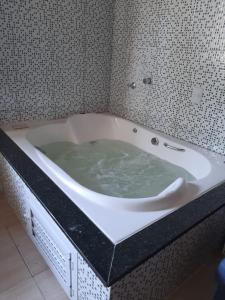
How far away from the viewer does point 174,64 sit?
196 centimetres

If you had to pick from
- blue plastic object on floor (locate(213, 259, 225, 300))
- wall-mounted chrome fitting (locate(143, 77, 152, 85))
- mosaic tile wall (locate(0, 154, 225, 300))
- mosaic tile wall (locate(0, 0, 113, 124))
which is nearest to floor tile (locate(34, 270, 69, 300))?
mosaic tile wall (locate(0, 154, 225, 300))

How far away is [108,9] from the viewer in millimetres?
2322

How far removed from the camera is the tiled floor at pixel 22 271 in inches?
51.8

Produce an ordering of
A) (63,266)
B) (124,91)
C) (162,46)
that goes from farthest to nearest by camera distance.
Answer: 1. (124,91)
2. (162,46)
3. (63,266)

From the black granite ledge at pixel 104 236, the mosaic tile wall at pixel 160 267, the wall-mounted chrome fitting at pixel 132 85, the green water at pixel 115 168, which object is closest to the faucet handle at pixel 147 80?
the wall-mounted chrome fitting at pixel 132 85

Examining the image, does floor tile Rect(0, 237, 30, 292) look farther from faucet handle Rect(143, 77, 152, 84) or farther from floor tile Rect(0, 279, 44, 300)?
faucet handle Rect(143, 77, 152, 84)

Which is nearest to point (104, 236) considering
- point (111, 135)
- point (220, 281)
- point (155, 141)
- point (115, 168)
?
point (220, 281)

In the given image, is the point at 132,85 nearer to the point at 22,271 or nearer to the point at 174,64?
the point at 174,64

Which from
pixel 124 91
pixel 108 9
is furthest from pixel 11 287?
pixel 108 9

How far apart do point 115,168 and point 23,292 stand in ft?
3.71

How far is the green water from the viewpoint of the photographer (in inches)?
70.3

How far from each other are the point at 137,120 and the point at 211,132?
0.83 m

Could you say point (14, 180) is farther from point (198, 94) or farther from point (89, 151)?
point (198, 94)

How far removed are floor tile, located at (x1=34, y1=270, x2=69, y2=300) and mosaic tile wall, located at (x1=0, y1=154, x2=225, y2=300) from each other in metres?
0.19
